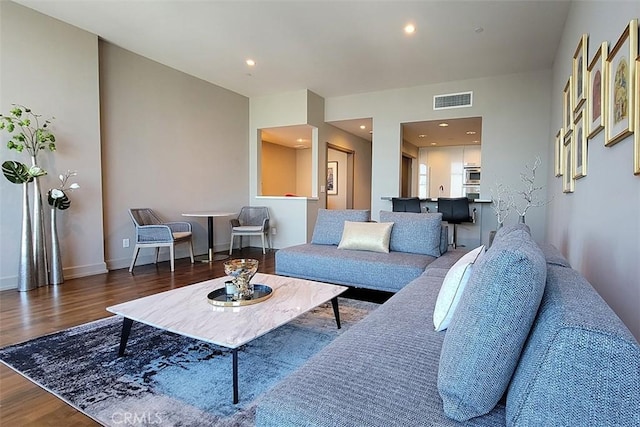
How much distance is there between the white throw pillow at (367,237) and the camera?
352 centimetres

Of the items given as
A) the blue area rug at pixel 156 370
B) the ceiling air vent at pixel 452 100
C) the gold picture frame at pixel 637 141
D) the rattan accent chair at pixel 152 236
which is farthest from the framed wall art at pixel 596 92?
the rattan accent chair at pixel 152 236

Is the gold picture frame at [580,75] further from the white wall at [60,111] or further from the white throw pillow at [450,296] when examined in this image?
the white wall at [60,111]

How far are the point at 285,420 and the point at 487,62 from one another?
17.3 feet

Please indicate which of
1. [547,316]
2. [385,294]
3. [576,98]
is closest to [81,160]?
[385,294]

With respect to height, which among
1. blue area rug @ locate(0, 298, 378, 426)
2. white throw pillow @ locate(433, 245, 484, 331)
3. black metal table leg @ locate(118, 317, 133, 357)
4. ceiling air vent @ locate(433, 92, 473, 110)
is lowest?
blue area rug @ locate(0, 298, 378, 426)

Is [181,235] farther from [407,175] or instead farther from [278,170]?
[407,175]

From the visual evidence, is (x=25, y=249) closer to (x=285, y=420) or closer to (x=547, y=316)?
(x=285, y=420)

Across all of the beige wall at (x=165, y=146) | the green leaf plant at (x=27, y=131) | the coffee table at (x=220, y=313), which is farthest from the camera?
the beige wall at (x=165, y=146)

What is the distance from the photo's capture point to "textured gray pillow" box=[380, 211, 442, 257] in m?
3.44

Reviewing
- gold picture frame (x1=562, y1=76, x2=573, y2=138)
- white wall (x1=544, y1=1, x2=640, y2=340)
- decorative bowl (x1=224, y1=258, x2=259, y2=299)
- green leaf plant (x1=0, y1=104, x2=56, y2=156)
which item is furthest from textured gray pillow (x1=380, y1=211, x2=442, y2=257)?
green leaf plant (x1=0, y1=104, x2=56, y2=156)

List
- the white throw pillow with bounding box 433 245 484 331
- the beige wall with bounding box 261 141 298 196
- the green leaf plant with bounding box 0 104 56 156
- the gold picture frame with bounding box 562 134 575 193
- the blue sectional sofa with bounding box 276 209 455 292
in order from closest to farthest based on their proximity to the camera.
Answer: the white throw pillow with bounding box 433 245 484 331 < the gold picture frame with bounding box 562 134 575 193 < the blue sectional sofa with bounding box 276 209 455 292 < the green leaf plant with bounding box 0 104 56 156 < the beige wall with bounding box 261 141 298 196

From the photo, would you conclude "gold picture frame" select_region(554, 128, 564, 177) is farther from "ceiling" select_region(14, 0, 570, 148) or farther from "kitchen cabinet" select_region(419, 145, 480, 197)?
"kitchen cabinet" select_region(419, 145, 480, 197)

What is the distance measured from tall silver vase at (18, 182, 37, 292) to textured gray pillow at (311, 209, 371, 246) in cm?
292

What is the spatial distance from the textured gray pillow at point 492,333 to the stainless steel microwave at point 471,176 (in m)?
9.22
